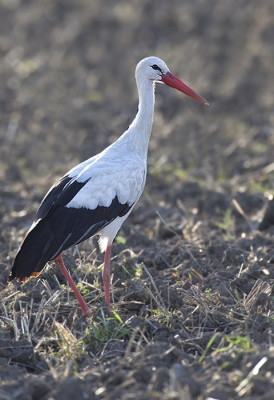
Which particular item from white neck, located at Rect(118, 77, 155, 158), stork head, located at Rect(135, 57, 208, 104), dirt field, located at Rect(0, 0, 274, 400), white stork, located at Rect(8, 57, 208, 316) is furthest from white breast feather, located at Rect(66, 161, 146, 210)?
stork head, located at Rect(135, 57, 208, 104)

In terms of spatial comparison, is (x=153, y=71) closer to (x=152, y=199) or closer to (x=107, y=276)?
(x=107, y=276)

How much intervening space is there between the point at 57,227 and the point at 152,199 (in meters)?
3.97

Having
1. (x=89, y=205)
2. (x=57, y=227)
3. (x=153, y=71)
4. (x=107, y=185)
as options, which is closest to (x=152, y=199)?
(x=153, y=71)

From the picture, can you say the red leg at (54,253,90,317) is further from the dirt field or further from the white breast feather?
the white breast feather

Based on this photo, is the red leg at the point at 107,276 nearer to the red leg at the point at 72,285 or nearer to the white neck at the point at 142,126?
the red leg at the point at 72,285

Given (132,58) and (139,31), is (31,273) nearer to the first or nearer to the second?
(132,58)

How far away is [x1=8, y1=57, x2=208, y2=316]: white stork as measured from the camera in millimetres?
6387

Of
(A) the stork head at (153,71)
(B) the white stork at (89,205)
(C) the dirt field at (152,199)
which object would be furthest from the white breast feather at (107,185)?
(A) the stork head at (153,71)

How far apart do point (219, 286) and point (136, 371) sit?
1.95 meters

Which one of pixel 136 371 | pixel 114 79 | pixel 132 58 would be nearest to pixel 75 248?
pixel 136 371

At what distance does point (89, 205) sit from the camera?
6719 mm

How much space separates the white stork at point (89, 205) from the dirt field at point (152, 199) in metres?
0.37

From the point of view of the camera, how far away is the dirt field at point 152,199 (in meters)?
5.18

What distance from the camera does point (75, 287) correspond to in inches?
256
